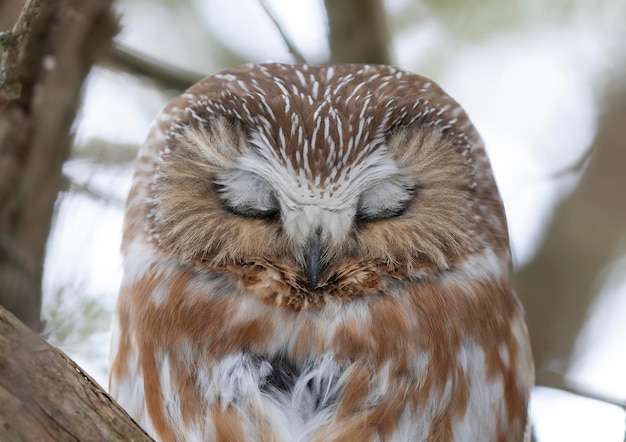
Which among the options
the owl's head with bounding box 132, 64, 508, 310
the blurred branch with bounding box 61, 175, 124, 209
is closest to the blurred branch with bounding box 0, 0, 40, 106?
the owl's head with bounding box 132, 64, 508, 310

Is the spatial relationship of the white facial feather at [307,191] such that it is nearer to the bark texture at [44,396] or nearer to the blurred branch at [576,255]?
the bark texture at [44,396]

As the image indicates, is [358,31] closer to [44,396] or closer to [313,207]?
[313,207]

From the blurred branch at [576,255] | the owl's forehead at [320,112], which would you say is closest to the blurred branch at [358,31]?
the owl's forehead at [320,112]

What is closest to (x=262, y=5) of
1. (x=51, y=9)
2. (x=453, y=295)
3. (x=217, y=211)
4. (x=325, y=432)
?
(x=51, y=9)

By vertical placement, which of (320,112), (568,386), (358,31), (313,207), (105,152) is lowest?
(568,386)

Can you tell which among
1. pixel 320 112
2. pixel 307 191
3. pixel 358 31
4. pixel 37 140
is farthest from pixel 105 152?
pixel 307 191

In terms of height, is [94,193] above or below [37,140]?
below

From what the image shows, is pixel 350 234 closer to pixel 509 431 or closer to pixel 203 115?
pixel 203 115
